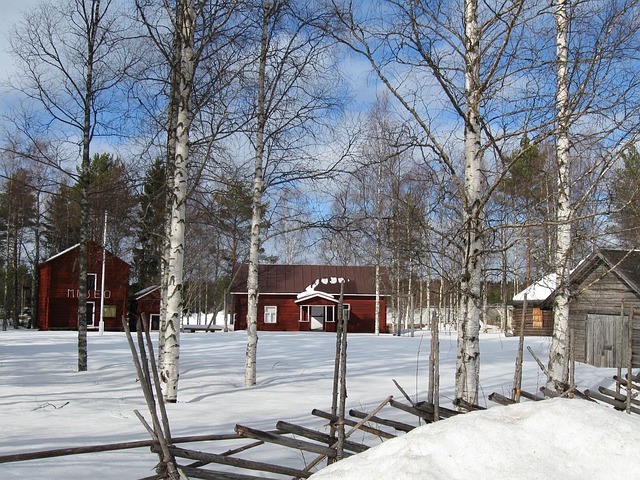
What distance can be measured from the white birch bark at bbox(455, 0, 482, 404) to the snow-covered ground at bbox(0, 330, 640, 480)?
1.63m

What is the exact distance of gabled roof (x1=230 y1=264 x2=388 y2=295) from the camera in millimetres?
40438

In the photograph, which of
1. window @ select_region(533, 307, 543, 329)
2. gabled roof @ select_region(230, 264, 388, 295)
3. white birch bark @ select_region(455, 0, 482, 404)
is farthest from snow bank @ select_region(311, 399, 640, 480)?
gabled roof @ select_region(230, 264, 388, 295)

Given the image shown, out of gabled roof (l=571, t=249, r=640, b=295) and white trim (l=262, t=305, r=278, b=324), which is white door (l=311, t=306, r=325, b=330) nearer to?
white trim (l=262, t=305, r=278, b=324)

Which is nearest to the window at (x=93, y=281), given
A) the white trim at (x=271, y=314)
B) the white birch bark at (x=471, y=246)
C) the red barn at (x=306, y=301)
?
the red barn at (x=306, y=301)

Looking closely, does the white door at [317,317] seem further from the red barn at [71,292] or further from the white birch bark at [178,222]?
the white birch bark at [178,222]

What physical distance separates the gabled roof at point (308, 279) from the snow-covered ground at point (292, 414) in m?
18.1

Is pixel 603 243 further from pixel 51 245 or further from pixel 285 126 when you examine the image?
pixel 51 245

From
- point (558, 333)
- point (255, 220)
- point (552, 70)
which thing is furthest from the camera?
point (255, 220)

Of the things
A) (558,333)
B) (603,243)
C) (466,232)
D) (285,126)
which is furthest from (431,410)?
(285,126)

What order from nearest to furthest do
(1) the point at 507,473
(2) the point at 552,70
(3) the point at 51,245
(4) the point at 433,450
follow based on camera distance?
(1) the point at 507,473 < (4) the point at 433,450 < (2) the point at 552,70 < (3) the point at 51,245

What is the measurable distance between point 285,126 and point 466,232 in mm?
6497

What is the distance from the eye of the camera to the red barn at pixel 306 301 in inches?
1576

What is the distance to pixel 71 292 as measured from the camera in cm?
3744

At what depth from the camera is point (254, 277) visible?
40.4 ft
